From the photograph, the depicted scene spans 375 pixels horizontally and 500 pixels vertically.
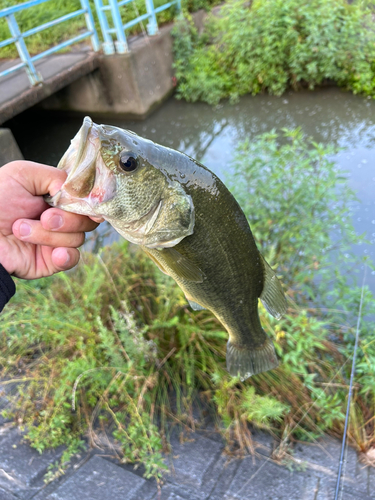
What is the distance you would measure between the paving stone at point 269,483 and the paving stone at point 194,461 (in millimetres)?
150

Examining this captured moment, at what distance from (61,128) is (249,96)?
12.6 ft

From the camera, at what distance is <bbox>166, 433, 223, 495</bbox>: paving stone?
6.62 feet

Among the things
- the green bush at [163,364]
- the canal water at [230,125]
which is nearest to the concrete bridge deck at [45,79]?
the canal water at [230,125]

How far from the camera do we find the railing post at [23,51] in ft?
15.1

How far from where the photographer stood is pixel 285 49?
21.2 feet

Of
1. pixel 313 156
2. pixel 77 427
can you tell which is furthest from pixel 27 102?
pixel 77 427

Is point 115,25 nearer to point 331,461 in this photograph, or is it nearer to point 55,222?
point 55,222

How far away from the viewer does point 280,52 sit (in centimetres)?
641

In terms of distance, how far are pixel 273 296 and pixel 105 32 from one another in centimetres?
631

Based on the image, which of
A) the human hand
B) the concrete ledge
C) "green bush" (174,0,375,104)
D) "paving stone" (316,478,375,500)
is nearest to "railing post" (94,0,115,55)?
"green bush" (174,0,375,104)

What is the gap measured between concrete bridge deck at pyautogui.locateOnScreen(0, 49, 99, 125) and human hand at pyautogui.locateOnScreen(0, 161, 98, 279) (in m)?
4.27

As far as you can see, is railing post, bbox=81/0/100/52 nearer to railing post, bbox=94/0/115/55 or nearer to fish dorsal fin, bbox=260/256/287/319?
railing post, bbox=94/0/115/55

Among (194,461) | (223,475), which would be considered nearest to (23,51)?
(194,461)

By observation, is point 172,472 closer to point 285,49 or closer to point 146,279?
point 146,279
